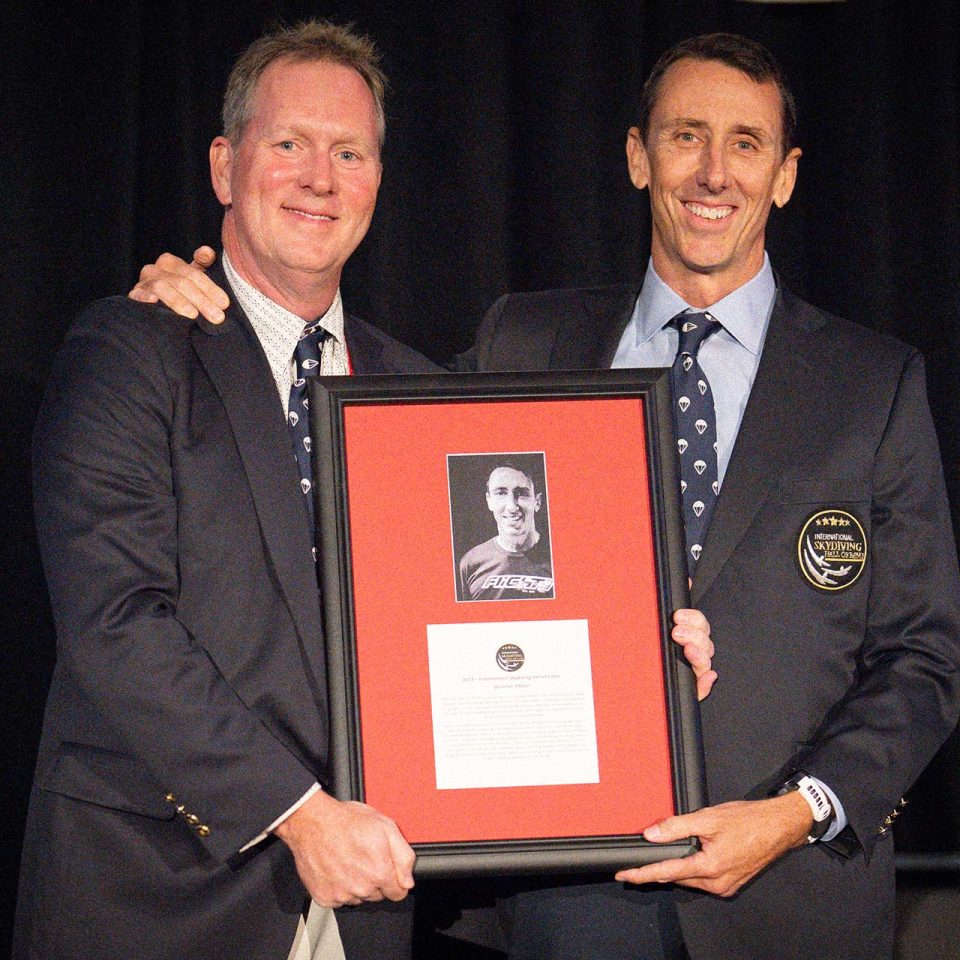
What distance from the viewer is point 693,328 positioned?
7.62ft

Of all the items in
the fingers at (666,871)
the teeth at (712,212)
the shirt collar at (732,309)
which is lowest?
the fingers at (666,871)

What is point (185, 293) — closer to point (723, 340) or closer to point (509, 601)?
point (509, 601)

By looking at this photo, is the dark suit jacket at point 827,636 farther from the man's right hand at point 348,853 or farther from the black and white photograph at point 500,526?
the man's right hand at point 348,853

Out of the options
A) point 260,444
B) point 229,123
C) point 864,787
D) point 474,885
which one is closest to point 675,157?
point 229,123

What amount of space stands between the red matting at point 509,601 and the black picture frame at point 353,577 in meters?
0.01

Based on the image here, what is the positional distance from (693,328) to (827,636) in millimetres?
542

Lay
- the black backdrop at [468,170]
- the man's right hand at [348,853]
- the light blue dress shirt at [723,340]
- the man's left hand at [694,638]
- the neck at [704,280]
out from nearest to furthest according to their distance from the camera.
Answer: the man's right hand at [348,853], the man's left hand at [694,638], the light blue dress shirt at [723,340], the neck at [704,280], the black backdrop at [468,170]

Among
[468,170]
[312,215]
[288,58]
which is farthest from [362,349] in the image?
[468,170]

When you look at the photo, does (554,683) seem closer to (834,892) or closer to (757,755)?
(757,755)

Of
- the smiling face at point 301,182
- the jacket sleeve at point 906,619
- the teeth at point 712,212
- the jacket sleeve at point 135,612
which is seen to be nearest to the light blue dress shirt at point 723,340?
the teeth at point 712,212

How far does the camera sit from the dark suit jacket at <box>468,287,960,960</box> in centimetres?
210

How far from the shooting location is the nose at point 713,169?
2346 mm

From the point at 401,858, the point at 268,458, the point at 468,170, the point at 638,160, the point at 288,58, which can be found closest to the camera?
the point at 401,858

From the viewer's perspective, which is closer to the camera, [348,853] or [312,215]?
[348,853]
